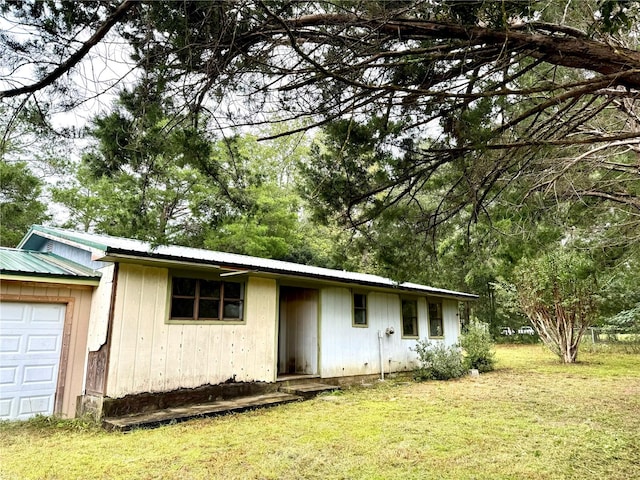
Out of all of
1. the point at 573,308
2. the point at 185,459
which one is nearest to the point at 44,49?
the point at 185,459

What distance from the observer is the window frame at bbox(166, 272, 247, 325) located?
6.80m

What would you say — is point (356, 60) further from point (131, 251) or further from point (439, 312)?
point (439, 312)

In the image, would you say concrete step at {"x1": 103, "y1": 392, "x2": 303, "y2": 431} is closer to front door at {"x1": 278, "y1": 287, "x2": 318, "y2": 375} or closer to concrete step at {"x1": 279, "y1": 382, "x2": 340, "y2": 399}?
concrete step at {"x1": 279, "y1": 382, "x2": 340, "y2": 399}

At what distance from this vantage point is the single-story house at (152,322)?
6.07 meters

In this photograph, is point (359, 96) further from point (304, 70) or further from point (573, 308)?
point (573, 308)

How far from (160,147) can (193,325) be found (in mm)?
4068

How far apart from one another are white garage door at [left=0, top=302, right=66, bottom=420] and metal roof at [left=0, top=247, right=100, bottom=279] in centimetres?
53

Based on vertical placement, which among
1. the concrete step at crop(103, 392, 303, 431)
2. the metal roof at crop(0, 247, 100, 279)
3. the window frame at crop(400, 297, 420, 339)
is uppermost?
the metal roof at crop(0, 247, 100, 279)

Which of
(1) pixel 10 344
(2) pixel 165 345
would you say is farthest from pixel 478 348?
(1) pixel 10 344

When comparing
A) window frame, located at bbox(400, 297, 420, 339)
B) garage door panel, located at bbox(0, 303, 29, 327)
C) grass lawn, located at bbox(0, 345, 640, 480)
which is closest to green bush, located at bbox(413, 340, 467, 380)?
window frame, located at bbox(400, 297, 420, 339)

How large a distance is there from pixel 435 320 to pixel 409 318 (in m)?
1.26

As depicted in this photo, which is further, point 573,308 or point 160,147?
point 573,308

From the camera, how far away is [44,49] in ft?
10.4

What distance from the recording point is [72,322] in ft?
21.5
